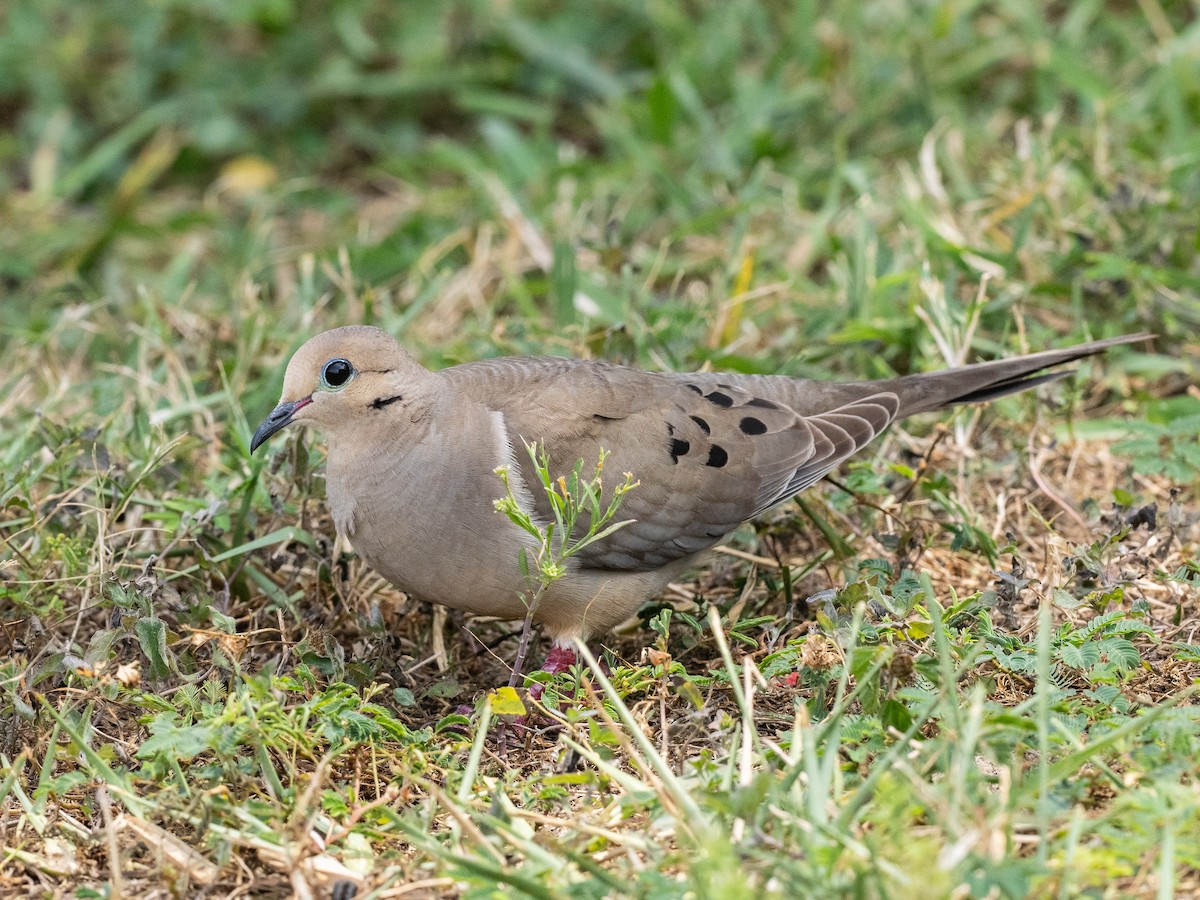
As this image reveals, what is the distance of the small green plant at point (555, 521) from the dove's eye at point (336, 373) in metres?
0.51

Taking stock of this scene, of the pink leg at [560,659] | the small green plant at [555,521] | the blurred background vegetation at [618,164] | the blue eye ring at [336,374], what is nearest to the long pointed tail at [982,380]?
the blurred background vegetation at [618,164]

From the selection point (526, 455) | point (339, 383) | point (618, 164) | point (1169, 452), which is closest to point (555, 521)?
point (526, 455)

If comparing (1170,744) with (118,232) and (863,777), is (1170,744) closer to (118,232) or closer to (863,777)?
(863,777)

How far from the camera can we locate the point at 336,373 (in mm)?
3795

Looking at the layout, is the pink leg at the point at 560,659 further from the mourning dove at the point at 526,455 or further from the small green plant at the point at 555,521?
the small green plant at the point at 555,521

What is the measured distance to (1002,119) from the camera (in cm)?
669

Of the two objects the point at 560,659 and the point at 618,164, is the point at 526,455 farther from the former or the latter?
the point at 618,164

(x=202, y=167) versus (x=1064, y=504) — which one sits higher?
(x=202, y=167)

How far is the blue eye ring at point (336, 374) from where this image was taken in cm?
379

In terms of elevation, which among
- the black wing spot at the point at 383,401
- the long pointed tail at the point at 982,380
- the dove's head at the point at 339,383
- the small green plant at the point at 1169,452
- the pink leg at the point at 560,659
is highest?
the dove's head at the point at 339,383

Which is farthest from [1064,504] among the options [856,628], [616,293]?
[616,293]

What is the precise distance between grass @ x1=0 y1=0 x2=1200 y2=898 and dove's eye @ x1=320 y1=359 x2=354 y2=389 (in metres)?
0.26

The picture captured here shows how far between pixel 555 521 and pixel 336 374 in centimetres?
73

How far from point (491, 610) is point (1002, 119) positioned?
4.15 meters
